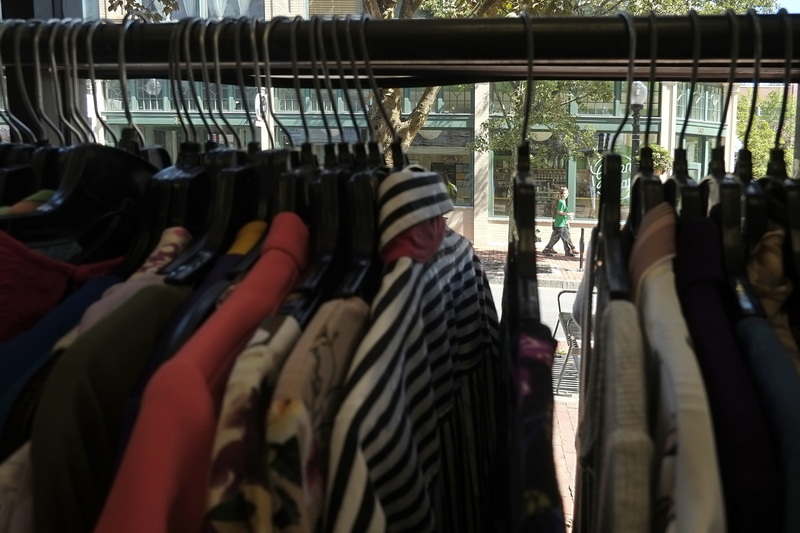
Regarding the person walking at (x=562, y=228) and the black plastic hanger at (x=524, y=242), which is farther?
the person walking at (x=562, y=228)

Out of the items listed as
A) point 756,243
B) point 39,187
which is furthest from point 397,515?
point 39,187

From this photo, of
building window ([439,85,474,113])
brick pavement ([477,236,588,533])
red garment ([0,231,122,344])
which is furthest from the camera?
building window ([439,85,474,113])

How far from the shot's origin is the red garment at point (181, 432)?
0.38 metres

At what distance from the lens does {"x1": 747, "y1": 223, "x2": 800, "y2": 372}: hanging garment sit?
502 millimetres

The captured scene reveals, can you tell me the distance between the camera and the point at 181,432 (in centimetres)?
40

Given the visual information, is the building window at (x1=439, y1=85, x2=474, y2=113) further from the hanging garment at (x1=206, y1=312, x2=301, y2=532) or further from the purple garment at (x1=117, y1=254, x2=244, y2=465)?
the hanging garment at (x1=206, y1=312, x2=301, y2=532)

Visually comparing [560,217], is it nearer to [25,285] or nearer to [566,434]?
[566,434]

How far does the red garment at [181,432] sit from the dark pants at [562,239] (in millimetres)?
4477

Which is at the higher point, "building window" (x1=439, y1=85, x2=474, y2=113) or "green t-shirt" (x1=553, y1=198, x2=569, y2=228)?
"building window" (x1=439, y1=85, x2=474, y2=113)

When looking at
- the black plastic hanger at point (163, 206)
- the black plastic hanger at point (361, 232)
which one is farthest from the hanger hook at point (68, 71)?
the black plastic hanger at point (361, 232)

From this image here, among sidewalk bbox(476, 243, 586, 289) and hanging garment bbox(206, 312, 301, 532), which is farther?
sidewalk bbox(476, 243, 586, 289)

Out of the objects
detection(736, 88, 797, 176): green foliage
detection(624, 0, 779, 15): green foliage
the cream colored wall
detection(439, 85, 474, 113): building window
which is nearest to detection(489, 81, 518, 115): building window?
detection(439, 85, 474, 113): building window

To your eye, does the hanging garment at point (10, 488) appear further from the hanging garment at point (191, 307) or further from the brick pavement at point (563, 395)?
the brick pavement at point (563, 395)

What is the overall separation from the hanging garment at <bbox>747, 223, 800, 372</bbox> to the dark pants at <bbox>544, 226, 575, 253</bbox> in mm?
4317
